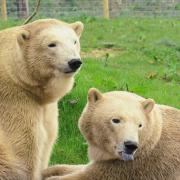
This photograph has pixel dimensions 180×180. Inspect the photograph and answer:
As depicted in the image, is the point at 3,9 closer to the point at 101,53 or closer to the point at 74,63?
the point at 101,53

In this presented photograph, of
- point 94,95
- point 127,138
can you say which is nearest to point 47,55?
point 94,95

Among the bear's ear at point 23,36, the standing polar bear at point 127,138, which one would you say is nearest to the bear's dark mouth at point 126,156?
the standing polar bear at point 127,138

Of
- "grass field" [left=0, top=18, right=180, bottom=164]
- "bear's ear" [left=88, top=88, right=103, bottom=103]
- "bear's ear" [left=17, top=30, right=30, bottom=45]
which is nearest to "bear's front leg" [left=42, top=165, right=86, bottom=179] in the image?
"grass field" [left=0, top=18, right=180, bottom=164]

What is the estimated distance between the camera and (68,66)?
19.3ft

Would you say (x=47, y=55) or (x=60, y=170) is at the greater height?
(x=47, y=55)

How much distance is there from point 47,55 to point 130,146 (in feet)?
3.86

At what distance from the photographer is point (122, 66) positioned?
12.1m

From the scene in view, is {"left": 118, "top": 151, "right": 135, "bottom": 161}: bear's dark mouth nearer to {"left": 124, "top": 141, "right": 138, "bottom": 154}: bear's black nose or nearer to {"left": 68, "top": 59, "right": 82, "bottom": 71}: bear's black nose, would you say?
{"left": 124, "top": 141, "right": 138, "bottom": 154}: bear's black nose

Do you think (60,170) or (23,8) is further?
(23,8)

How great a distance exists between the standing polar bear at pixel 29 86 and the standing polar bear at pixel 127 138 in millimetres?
392

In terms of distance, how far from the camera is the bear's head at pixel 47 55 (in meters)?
5.94

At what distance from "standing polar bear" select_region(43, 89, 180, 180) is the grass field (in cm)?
137

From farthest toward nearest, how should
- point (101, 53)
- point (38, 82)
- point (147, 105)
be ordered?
point (101, 53) < point (38, 82) < point (147, 105)

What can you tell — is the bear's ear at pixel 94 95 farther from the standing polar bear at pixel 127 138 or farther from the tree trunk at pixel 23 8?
the tree trunk at pixel 23 8
